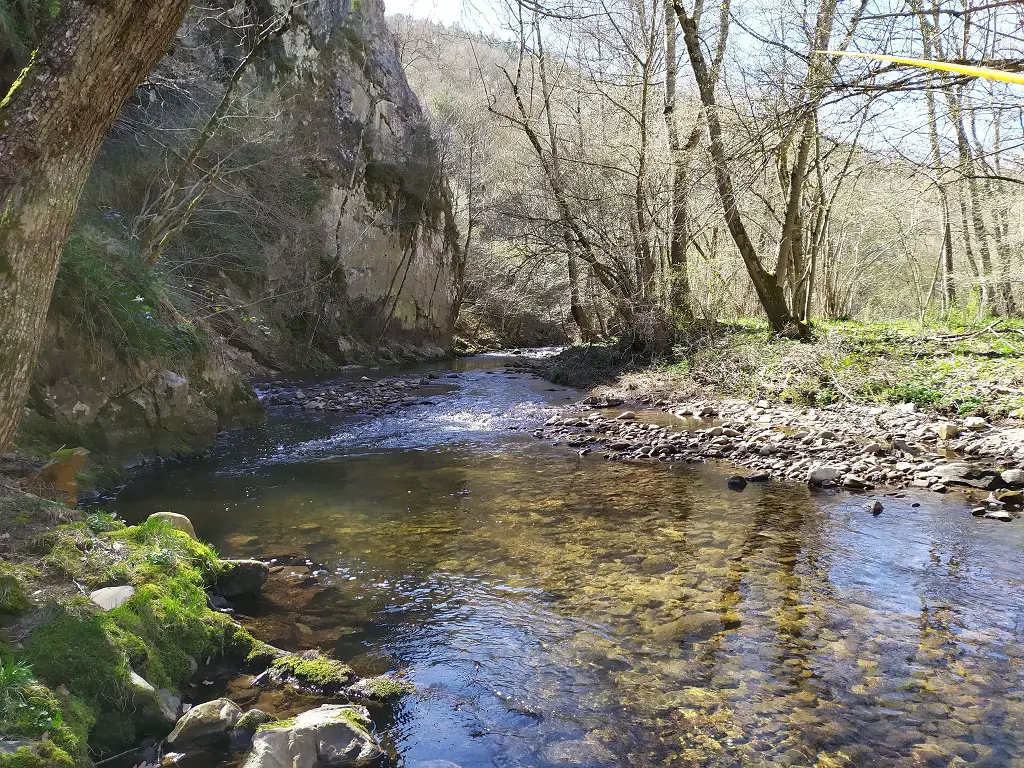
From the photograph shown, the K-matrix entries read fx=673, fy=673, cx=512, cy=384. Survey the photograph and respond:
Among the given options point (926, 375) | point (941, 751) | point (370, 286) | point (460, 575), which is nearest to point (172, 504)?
point (460, 575)

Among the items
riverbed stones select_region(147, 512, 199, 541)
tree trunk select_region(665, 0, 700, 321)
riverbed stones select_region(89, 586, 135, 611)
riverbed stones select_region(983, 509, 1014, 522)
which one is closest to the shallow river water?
riverbed stones select_region(983, 509, 1014, 522)

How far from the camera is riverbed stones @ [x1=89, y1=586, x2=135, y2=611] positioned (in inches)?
136

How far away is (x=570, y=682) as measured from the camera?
11.7 ft

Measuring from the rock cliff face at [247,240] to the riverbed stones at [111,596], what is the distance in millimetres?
4248

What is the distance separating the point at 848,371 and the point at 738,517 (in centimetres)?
619

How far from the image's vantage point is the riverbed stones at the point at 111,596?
3.46 metres

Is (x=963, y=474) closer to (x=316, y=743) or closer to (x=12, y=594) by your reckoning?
(x=316, y=743)

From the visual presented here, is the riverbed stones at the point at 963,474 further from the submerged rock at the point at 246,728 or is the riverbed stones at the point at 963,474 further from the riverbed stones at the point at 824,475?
the submerged rock at the point at 246,728

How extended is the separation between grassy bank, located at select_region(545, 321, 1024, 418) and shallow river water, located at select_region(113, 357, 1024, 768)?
3.90 meters

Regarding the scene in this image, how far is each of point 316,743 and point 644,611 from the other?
2.27 m

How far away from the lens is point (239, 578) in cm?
461

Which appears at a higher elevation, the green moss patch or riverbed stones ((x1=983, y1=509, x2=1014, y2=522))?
riverbed stones ((x1=983, y1=509, x2=1014, y2=522))

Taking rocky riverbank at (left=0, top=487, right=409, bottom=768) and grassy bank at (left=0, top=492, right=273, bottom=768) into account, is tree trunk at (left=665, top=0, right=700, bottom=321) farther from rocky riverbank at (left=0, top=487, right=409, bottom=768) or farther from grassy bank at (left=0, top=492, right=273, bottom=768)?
rocky riverbank at (left=0, top=487, right=409, bottom=768)

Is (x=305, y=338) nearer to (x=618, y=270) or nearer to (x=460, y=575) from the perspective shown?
(x=618, y=270)
